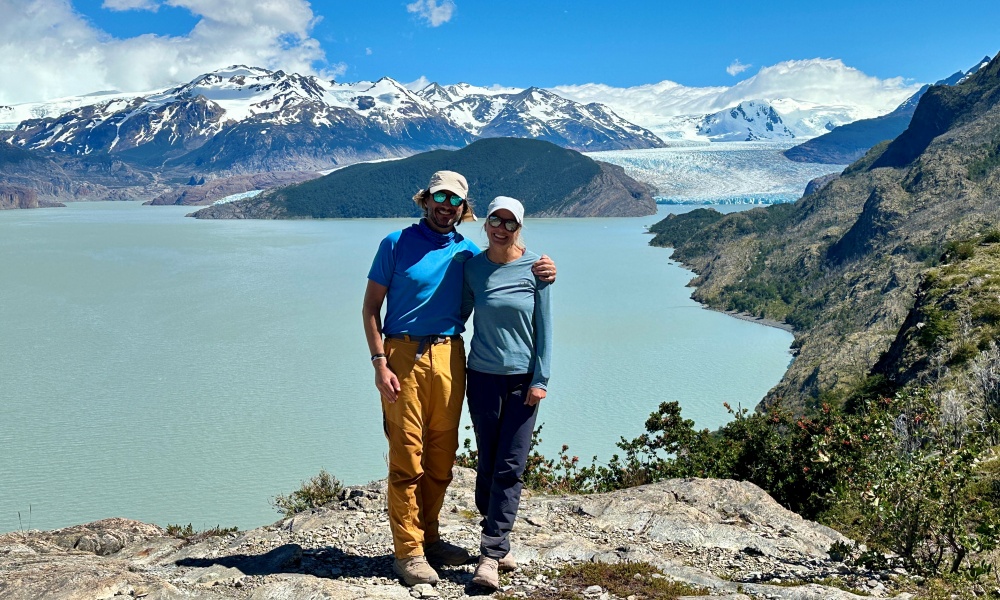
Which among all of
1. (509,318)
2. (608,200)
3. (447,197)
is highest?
(608,200)

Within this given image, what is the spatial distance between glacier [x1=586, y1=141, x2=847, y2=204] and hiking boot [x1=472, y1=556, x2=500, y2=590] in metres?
146

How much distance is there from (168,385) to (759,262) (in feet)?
153

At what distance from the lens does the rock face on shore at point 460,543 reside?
213 inches

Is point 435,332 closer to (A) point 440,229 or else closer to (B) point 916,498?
(A) point 440,229

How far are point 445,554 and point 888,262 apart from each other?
146ft

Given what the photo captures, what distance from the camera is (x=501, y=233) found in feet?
17.7

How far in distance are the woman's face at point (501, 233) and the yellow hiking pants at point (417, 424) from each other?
0.74 m

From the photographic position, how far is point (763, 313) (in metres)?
52.5

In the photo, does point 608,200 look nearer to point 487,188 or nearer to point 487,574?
point 487,188

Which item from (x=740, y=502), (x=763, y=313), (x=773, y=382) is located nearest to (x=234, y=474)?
(x=740, y=502)

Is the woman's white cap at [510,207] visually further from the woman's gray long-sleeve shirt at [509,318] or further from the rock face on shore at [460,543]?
the rock face on shore at [460,543]

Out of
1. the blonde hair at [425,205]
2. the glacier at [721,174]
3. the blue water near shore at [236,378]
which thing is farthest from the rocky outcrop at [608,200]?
the blonde hair at [425,205]

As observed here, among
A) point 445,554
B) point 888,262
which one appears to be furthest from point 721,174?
point 445,554

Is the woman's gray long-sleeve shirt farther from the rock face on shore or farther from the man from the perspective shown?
the rock face on shore
